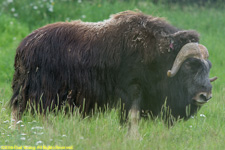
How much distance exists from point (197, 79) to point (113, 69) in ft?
2.72

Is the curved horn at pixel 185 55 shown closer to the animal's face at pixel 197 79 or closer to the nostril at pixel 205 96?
the animal's face at pixel 197 79

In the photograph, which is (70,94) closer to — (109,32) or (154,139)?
(109,32)

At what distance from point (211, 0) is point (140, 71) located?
6.78 meters

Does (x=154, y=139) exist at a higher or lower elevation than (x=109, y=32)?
lower

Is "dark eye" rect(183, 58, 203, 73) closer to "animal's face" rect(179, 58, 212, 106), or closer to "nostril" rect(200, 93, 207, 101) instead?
"animal's face" rect(179, 58, 212, 106)

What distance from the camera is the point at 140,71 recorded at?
14.1 feet

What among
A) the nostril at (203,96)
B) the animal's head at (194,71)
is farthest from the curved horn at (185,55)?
the nostril at (203,96)

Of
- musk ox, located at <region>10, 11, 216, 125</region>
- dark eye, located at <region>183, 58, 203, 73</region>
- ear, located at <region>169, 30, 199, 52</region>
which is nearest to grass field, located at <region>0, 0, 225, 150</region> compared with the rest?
musk ox, located at <region>10, 11, 216, 125</region>

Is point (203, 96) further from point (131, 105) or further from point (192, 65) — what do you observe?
point (131, 105)

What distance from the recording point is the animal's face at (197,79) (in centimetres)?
416

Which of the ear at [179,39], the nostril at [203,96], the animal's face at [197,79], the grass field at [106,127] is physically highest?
the ear at [179,39]

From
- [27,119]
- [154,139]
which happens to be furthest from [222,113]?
[27,119]

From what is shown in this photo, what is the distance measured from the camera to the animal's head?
417 centimetres

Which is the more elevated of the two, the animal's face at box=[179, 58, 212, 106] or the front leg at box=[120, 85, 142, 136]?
the animal's face at box=[179, 58, 212, 106]
